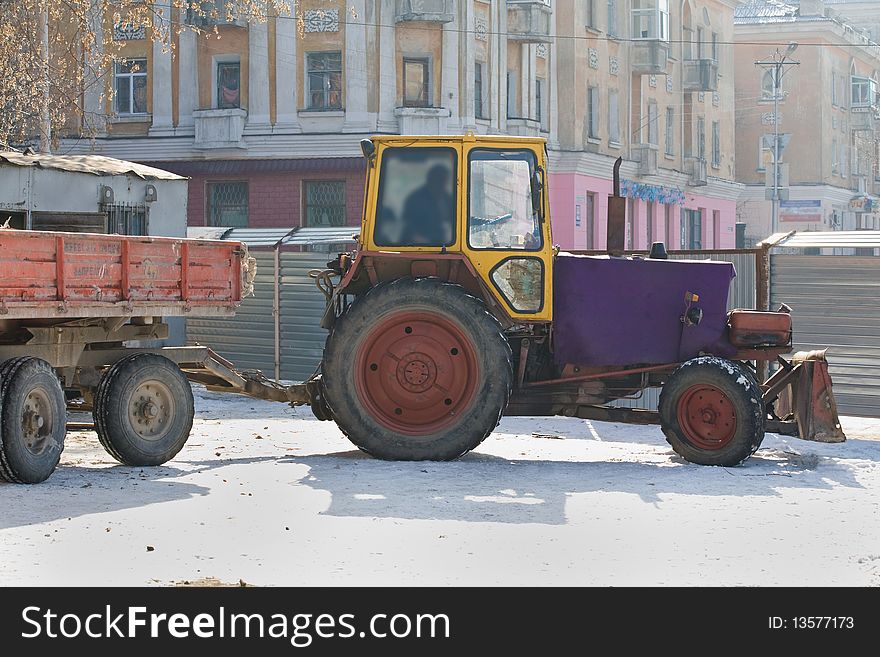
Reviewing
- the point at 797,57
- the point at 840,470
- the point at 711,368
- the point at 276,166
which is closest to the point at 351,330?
the point at 711,368

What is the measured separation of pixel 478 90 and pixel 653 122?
14233mm

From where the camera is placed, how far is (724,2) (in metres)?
61.1

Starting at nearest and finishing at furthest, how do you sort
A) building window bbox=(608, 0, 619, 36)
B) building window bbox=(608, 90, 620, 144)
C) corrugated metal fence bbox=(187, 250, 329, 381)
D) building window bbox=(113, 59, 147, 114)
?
corrugated metal fence bbox=(187, 250, 329, 381), building window bbox=(113, 59, 147, 114), building window bbox=(608, 90, 620, 144), building window bbox=(608, 0, 619, 36)

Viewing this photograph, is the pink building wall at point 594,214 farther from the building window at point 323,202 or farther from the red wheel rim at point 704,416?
the red wheel rim at point 704,416

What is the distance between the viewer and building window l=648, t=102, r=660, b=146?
176 feet

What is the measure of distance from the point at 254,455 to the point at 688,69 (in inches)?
1774

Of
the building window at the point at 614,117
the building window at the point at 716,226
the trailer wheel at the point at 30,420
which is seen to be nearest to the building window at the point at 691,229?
the building window at the point at 716,226

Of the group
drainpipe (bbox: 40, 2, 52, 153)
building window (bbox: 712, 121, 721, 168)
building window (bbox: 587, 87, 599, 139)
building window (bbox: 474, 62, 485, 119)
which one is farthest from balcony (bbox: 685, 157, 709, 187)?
drainpipe (bbox: 40, 2, 52, 153)

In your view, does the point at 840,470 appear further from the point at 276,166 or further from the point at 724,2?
the point at 724,2

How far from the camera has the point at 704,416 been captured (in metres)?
13.7

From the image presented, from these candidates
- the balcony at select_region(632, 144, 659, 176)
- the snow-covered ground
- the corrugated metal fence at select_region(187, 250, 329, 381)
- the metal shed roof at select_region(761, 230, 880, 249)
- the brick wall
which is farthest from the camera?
the balcony at select_region(632, 144, 659, 176)

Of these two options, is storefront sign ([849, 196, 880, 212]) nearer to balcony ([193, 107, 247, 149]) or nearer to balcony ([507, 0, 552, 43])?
balcony ([507, 0, 552, 43])

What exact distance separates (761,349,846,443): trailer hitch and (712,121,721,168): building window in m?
48.3

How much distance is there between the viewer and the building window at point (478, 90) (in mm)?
41250
